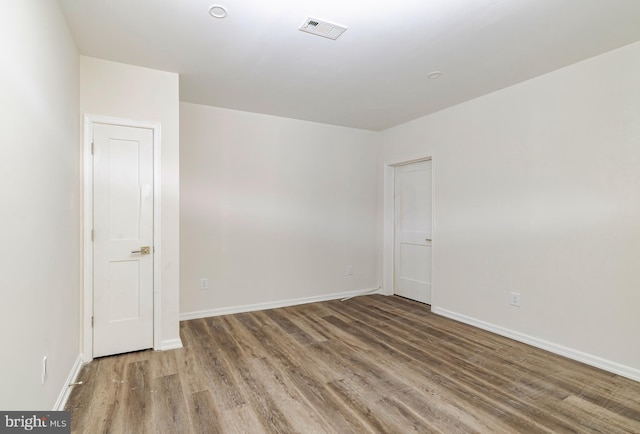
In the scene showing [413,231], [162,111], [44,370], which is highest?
[162,111]

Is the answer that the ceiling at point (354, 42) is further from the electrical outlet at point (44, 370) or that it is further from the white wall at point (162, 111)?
the electrical outlet at point (44, 370)

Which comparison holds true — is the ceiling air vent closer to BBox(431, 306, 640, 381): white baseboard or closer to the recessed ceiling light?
the recessed ceiling light

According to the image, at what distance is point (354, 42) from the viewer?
95.8 inches

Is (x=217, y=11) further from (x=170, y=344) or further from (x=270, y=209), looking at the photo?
(x=170, y=344)

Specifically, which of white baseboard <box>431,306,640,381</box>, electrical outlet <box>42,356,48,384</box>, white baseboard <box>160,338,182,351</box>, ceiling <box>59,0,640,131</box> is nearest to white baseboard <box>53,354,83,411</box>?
electrical outlet <box>42,356,48,384</box>

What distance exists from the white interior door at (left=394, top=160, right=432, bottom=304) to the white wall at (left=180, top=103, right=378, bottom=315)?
408 millimetres

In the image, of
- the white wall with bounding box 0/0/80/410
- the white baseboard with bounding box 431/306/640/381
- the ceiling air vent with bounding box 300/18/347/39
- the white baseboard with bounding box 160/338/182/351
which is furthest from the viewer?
the white baseboard with bounding box 160/338/182/351

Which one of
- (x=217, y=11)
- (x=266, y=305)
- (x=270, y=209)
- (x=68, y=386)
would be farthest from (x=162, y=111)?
(x=266, y=305)

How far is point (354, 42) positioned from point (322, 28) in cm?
31

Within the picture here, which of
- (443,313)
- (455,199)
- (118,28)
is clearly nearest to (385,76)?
(455,199)

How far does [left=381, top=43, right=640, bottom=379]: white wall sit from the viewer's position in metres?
2.52

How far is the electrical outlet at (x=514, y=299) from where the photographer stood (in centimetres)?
321

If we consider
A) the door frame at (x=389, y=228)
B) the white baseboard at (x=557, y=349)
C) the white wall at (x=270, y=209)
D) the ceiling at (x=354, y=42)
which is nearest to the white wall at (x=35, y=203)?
the ceiling at (x=354, y=42)

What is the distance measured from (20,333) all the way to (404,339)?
2.93m
